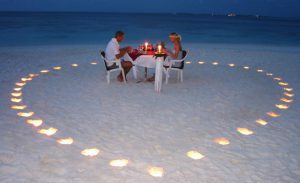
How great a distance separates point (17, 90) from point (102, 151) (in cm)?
343

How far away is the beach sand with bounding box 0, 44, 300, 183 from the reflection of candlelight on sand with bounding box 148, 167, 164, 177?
0.16ft

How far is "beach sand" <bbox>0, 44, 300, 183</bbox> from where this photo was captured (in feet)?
11.5

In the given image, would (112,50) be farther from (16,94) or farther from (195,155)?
(195,155)

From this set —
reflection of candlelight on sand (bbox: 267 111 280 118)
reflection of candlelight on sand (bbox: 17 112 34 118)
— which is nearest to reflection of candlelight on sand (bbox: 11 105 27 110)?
reflection of candlelight on sand (bbox: 17 112 34 118)

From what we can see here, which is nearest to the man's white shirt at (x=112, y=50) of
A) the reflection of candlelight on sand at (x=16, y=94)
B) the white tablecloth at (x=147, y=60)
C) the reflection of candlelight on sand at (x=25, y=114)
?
the white tablecloth at (x=147, y=60)

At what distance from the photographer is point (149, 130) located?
4.61 meters

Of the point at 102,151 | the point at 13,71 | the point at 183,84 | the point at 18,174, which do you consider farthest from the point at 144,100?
the point at 13,71

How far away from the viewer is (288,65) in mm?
10227

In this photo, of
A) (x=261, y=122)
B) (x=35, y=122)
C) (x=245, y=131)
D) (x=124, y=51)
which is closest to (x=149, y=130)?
(x=245, y=131)

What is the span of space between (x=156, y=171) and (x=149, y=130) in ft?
3.78

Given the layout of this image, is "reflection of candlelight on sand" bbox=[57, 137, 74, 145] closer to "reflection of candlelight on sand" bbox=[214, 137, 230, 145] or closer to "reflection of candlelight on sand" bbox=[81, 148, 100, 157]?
"reflection of candlelight on sand" bbox=[81, 148, 100, 157]

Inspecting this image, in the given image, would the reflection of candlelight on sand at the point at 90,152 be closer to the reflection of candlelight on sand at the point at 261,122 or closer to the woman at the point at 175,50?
the reflection of candlelight on sand at the point at 261,122

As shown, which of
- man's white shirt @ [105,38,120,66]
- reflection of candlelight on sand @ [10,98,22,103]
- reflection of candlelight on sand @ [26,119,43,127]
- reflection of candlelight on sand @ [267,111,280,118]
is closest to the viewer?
reflection of candlelight on sand @ [26,119,43,127]

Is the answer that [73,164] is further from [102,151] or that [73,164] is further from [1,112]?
[1,112]
